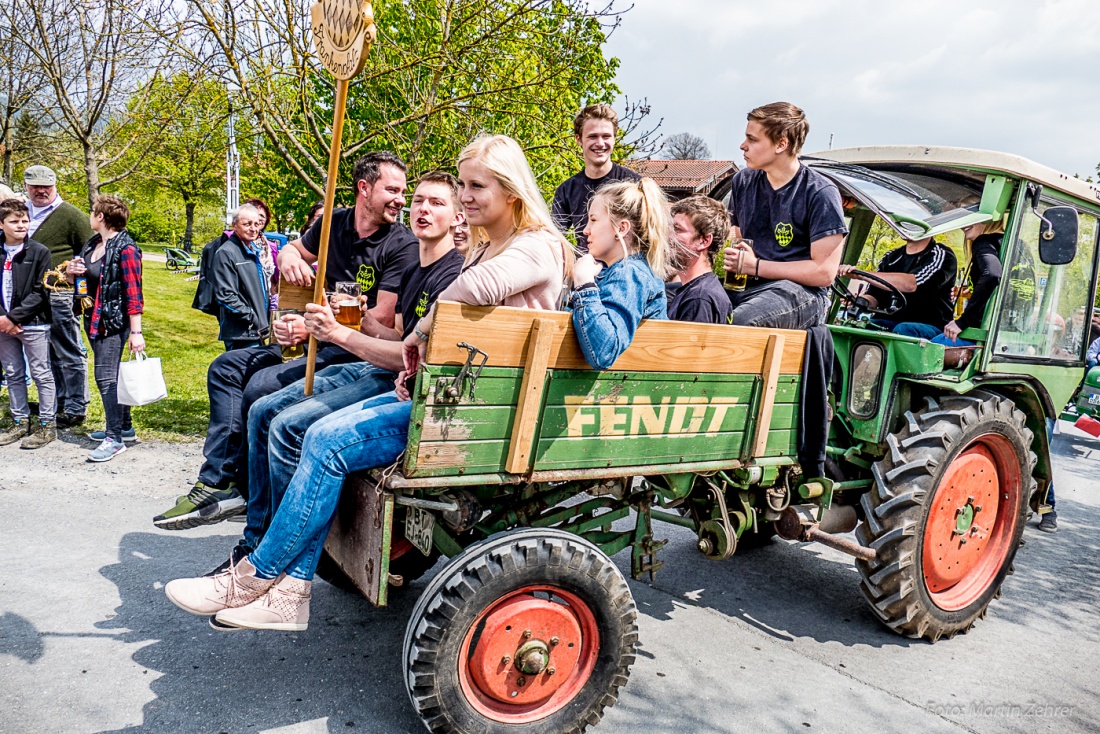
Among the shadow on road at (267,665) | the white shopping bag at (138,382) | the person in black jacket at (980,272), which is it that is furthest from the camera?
the white shopping bag at (138,382)

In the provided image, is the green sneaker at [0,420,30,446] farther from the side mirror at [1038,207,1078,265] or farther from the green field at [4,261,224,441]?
the side mirror at [1038,207,1078,265]

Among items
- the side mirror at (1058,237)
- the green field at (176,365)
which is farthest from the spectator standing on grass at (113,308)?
the side mirror at (1058,237)

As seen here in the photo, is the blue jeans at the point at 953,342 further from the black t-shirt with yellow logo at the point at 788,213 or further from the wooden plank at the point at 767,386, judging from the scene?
the wooden plank at the point at 767,386

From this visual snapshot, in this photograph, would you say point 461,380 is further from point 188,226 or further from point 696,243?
point 188,226

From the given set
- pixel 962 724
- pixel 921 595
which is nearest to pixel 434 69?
pixel 921 595

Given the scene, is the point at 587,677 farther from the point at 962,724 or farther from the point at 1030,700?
the point at 1030,700

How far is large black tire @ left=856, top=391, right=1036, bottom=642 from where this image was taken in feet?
12.3

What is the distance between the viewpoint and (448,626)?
2541mm

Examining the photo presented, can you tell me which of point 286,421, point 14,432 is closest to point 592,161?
point 286,421

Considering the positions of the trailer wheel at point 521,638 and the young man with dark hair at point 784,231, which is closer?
the trailer wheel at point 521,638

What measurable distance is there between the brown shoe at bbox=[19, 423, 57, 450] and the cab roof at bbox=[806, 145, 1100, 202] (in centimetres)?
604

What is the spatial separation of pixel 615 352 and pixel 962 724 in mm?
2173

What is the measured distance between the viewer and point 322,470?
2.65 m

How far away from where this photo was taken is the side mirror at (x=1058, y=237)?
394 centimetres
